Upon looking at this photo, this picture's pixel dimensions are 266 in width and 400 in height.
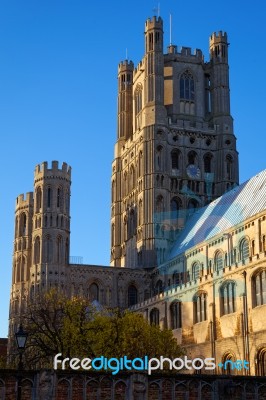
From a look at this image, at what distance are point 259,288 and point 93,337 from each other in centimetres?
1550

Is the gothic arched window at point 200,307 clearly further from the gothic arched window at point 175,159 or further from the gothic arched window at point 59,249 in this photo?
the gothic arched window at point 175,159

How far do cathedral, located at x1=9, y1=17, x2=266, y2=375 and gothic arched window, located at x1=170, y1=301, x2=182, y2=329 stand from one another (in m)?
0.11

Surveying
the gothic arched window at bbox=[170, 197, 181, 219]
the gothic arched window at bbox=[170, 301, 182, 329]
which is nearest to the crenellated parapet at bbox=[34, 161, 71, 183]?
the gothic arched window at bbox=[170, 197, 181, 219]

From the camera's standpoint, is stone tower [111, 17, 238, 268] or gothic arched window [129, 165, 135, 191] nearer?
stone tower [111, 17, 238, 268]

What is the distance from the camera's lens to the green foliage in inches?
1932

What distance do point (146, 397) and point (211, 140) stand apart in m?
77.2

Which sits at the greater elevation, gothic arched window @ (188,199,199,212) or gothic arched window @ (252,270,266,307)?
gothic arched window @ (188,199,199,212)

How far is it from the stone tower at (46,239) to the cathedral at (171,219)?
5.0 inches

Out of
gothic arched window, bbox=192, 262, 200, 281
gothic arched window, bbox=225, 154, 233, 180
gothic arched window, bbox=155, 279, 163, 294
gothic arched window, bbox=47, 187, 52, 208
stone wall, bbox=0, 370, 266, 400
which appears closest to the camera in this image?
stone wall, bbox=0, 370, 266, 400

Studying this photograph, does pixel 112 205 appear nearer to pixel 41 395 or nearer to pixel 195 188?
pixel 195 188

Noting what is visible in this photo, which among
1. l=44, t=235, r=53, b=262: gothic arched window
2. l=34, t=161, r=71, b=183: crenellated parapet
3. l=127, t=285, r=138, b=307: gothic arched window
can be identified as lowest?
l=127, t=285, r=138, b=307: gothic arched window

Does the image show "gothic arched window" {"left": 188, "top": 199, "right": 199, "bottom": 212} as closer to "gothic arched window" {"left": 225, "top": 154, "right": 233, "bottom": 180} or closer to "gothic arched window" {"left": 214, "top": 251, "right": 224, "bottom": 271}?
"gothic arched window" {"left": 225, "top": 154, "right": 233, "bottom": 180}

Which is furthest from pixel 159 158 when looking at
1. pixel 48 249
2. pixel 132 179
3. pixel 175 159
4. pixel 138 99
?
pixel 48 249

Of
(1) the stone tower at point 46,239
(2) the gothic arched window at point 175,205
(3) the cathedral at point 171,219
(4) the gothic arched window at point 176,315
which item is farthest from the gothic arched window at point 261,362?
(2) the gothic arched window at point 175,205
